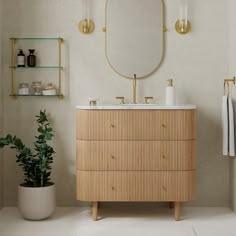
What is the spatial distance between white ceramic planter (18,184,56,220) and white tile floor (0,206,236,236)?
2.4 inches

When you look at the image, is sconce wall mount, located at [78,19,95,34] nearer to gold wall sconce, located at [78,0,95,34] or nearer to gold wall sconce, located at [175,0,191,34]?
gold wall sconce, located at [78,0,95,34]

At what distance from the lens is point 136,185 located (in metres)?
3.83

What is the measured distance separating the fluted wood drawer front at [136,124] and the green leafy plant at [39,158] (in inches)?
16.3

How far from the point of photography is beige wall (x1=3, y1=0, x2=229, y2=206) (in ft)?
14.0

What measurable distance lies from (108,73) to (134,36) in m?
0.40

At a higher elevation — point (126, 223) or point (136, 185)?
point (136, 185)

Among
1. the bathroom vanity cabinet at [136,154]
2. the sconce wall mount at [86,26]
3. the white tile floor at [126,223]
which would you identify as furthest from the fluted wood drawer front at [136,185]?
the sconce wall mount at [86,26]

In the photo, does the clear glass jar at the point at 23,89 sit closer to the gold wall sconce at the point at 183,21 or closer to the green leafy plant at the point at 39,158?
the green leafy plant at the point at 39,158

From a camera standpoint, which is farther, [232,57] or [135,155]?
[232,57]

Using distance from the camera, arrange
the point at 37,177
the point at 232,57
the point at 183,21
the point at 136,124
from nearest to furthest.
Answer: the point at 136,124 < the point at 37,177 < the point at 232,57 < the point at 183,21

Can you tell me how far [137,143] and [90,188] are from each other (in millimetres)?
521

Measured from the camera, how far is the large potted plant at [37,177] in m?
3.86

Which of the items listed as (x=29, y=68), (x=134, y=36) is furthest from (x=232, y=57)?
(x=29, y=68)

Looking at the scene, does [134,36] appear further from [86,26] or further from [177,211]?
[177,211]
